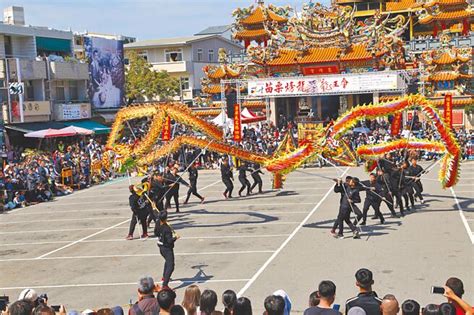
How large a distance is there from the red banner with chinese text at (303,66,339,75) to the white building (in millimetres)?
14439

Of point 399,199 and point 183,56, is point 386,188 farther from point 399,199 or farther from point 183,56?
point 183,56

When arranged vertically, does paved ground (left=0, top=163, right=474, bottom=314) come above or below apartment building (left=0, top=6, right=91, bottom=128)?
below

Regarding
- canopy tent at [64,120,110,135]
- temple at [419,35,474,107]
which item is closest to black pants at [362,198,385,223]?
canopy tent at [64,120,110,135]

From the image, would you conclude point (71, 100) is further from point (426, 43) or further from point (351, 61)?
point (426, 43)

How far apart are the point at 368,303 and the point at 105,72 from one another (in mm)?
40679

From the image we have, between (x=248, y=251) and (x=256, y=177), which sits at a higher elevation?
(x=256, y=177)

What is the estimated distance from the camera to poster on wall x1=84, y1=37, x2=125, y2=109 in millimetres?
43844

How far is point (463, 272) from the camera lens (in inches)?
455

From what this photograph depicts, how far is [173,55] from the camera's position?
59625mm

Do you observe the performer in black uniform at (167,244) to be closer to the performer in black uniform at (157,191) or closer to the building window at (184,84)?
the performer in black uniform at (157,191)

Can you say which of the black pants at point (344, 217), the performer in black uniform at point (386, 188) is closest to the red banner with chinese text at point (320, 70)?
the performer in black uniform at point (386, 188)

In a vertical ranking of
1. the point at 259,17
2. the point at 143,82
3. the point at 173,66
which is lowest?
the point at 143,82

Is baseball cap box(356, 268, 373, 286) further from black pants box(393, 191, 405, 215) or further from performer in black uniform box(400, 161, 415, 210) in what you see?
performer in black uniform box(400, 161, 415, 210)

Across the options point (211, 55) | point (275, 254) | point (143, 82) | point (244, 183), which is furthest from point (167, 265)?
point (211, 55)
